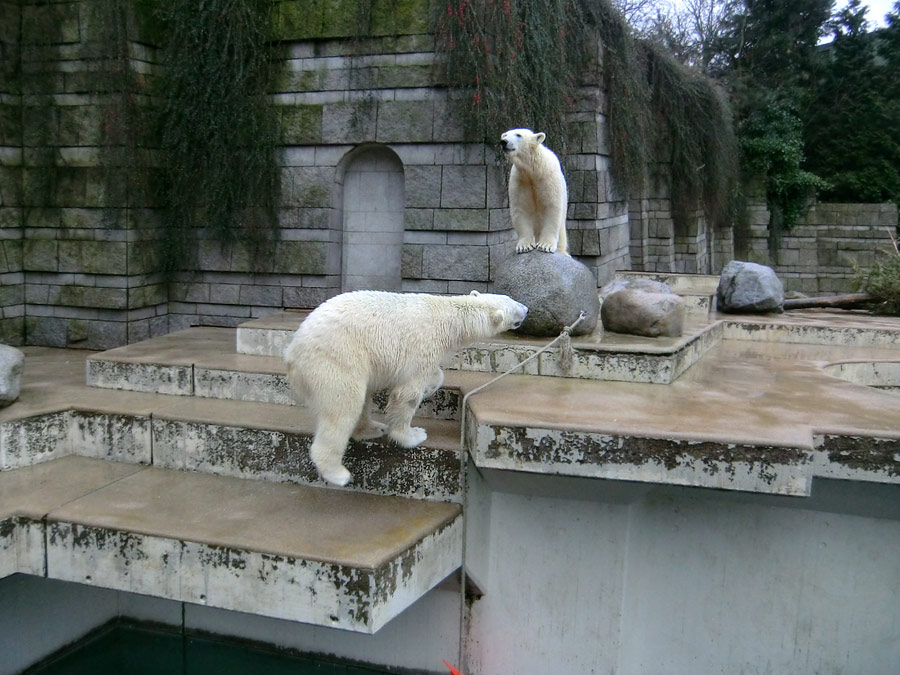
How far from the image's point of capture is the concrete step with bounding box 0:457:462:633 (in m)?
3.69

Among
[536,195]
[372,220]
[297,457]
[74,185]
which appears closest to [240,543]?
[297,457]

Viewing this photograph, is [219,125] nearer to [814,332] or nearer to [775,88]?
[814,332]

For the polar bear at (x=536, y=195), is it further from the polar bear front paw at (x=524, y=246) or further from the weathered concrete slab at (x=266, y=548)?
the weathered concrete slab at (x=266, y=548)

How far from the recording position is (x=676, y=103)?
12234mm

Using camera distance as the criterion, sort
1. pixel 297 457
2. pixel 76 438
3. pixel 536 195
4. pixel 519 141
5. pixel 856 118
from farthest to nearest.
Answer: pixel 856 118, pixel 536 195, pixel 519 141, pixel 76 438, pixel 297 457

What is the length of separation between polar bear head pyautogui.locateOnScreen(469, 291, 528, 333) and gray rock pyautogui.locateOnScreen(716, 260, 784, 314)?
14.7 feet

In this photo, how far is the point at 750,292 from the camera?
8.20 metres

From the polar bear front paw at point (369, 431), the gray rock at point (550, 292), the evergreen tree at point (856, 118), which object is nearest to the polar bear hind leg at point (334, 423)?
the polar bear front paw at point (369, 431)

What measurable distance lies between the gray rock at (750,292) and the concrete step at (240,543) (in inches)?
198

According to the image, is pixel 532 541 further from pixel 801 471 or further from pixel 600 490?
pixel 801 471

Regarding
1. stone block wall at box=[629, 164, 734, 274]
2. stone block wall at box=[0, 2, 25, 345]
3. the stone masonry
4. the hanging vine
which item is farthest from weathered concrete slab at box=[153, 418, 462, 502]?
stone block wall at box=[629, 164, 734, 274]

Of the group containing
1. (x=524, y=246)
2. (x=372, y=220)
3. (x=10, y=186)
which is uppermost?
(x=10, y=186)

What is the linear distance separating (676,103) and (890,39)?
37.9 ft

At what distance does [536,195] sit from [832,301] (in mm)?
5003
